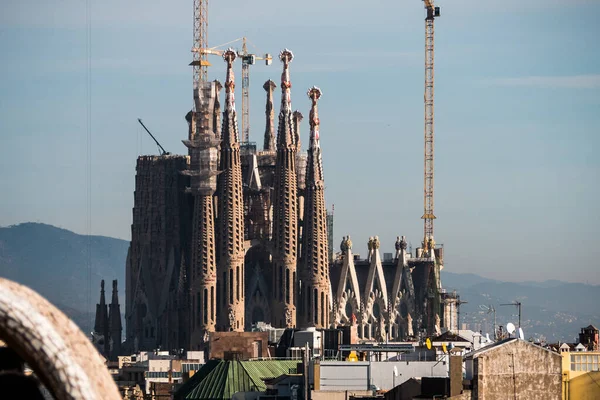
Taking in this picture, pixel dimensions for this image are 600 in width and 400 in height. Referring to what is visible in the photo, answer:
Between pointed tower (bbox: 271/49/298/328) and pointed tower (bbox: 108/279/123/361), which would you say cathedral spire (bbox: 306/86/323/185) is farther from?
pointed tower (bbox: 108/279/123/361)

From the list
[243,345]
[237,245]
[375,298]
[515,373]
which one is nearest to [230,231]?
[237,245]

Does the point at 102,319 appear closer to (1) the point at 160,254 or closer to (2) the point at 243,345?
(1) the point at 160,254

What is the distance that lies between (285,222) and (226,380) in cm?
7431

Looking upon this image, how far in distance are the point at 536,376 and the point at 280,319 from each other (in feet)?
317

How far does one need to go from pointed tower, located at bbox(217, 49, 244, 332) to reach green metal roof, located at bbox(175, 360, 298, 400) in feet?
221

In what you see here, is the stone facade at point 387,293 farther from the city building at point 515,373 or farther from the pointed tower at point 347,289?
the city building at point 515,373

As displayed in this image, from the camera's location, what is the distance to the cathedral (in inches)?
5094

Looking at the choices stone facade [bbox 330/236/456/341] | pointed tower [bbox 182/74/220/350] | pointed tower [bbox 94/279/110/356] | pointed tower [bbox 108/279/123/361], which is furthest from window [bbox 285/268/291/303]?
pointed tower [bbox 94/279/110/356]

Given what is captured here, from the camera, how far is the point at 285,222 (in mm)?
129875

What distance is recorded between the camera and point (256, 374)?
58.3 m

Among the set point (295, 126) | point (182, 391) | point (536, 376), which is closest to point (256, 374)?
point (182, 391)

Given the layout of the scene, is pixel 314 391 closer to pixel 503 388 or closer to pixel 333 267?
pixel 503 388

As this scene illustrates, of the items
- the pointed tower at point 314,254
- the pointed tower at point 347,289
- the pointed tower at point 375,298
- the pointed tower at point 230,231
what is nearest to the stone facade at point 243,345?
the pointed tower at point 230,231

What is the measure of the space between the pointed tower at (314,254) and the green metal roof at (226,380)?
227ft
